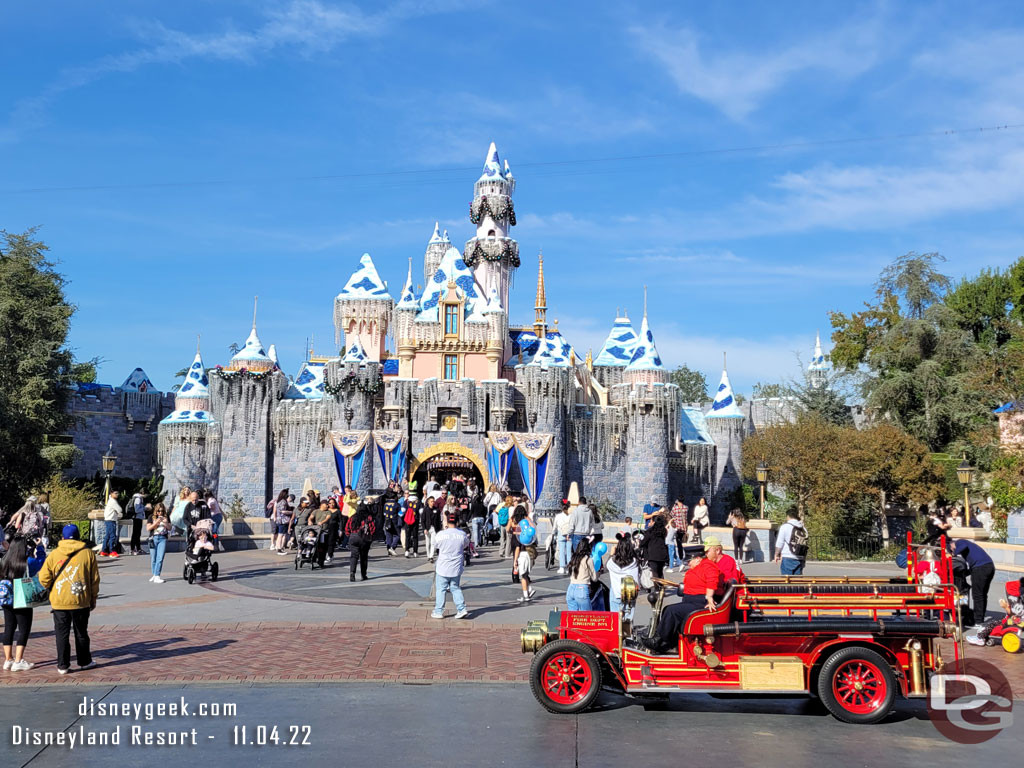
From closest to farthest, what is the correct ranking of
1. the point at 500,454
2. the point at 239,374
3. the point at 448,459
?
the point at 500,454 → the point at 448,459 → the point at 239,374

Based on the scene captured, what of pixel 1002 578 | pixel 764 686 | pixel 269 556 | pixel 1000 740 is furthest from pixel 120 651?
pixel 1002 578

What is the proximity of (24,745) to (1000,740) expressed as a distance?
710cm

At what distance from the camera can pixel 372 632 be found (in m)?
11.7

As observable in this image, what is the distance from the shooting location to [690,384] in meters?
84.4

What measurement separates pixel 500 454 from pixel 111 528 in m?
22.1

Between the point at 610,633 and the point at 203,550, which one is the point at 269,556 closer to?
the point at 203,550

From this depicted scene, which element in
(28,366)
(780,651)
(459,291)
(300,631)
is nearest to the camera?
(780,651)

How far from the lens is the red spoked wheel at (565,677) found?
25.6 ft

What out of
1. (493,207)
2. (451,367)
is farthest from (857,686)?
(493,207)

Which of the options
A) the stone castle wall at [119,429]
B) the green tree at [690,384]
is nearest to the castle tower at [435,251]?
the stone castle wall at [119,429]

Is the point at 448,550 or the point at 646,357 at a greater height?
the point at 646,357

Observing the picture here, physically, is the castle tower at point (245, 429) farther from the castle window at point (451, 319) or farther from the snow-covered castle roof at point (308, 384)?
the castle window at point (451, 319)

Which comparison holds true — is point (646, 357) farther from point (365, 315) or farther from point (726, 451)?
point (365, 315)

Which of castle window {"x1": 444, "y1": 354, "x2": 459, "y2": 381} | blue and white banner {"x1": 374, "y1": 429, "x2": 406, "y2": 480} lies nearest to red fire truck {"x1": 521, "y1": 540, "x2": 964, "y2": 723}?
blue and white banner {"x1": 374, "y1": 429, "x2": 406, "y2": 480}
